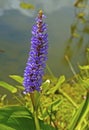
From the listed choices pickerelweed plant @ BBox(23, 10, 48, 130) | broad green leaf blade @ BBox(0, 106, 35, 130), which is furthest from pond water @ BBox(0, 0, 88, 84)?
pickerelweed plant @ BBox(23, 10, 48, 130)

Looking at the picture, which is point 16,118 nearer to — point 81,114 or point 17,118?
point 17,118

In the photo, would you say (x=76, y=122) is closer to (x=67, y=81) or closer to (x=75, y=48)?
(x=67, y=81)

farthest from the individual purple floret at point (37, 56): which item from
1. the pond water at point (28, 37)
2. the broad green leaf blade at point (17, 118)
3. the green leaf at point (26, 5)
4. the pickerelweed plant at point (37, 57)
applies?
the green leaf at point (26, 5)

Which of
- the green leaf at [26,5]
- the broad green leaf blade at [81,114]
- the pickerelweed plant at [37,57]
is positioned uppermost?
the green leaf at [26,5]

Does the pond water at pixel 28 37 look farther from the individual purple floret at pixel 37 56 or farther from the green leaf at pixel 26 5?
the individual purple floret at pixel 37 56

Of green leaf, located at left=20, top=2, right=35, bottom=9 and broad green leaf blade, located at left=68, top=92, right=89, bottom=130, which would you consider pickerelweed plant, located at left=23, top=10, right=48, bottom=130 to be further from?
green leaf, located at left=20, top=2, right=35, bottom=9

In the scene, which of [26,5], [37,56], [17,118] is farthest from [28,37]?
[37,56]
